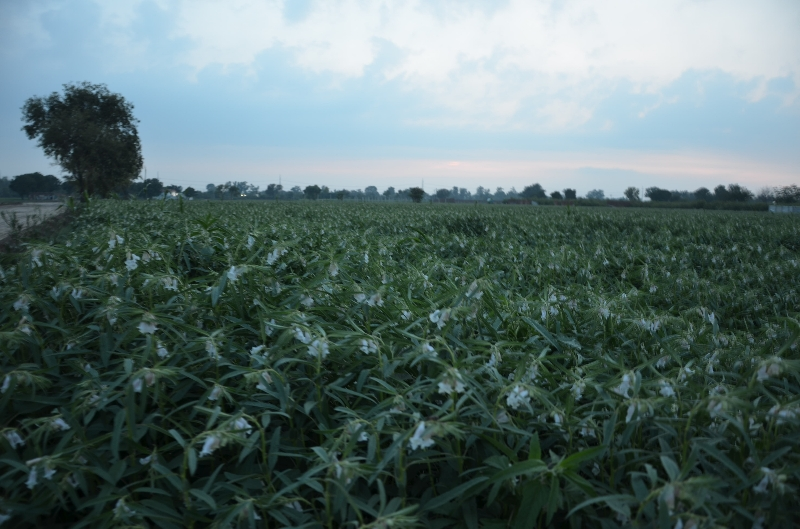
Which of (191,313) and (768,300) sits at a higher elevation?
(191,313)

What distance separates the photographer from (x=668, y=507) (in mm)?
1162

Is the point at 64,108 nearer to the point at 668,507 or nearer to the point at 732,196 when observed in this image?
the point at 668,507

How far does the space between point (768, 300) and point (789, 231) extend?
27.3 feet

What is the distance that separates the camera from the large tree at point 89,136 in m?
29.2

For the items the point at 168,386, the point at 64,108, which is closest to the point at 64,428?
the point at 168,386

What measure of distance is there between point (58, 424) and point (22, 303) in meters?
0.87

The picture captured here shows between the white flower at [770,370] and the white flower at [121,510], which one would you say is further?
the white flower at [770,370]

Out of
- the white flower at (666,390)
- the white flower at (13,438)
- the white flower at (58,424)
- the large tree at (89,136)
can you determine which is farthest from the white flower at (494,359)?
the large tree at (89,136)

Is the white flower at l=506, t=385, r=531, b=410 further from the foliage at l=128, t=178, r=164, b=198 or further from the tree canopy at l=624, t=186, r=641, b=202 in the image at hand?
the tree canopy at l=624, t=186, r=641, b=202

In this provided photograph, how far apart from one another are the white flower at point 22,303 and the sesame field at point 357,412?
14mm

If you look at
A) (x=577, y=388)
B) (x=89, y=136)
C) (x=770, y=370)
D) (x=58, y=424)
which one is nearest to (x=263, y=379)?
(x=58, y=424)

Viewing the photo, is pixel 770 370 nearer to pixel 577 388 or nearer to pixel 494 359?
pixel 577 388

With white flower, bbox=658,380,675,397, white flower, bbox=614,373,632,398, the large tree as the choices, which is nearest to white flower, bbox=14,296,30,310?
white flower, bbox=614,373,632,398

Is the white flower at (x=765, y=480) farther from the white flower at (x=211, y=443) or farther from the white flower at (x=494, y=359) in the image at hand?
the white flower at (x=211, y=443)
